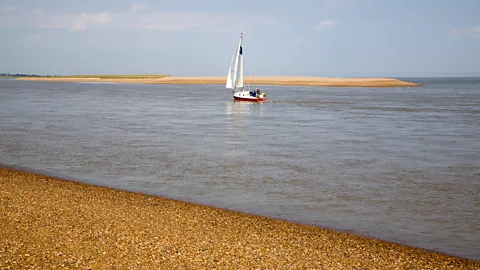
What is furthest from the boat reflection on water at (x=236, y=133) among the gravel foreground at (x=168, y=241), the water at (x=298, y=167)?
the gravel foreground at (x=168, y=241)

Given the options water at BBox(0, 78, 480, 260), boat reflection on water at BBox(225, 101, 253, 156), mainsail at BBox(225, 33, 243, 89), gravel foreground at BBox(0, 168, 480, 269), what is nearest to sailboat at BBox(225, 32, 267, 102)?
mainsail at BBox(225, 33, 243, 89)

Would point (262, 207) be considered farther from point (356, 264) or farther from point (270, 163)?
point (270, 163)

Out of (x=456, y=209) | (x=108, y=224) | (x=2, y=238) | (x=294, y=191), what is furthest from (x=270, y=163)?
(x=2, y=238)

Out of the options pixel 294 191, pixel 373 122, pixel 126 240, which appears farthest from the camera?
pixel 373 122

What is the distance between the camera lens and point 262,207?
15133mm

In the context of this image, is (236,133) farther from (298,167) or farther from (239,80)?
(239,80)

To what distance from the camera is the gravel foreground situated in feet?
31.6

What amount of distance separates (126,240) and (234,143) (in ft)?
60.7

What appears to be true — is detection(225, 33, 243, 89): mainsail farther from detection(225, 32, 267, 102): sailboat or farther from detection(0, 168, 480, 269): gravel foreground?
detection(0, 168, 480, 269): gravel foreground

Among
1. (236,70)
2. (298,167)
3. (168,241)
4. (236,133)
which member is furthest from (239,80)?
(168,241)

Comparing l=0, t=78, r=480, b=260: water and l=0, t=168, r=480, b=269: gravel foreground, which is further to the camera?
l=0, t=78, r=480, b=260: water

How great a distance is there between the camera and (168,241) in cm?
1085

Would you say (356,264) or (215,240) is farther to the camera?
(215,240)

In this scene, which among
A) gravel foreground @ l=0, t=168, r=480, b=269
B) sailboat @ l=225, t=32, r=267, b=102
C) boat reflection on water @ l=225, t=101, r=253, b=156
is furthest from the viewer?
sailboat @ l=225, t=32, r=267, b=102
